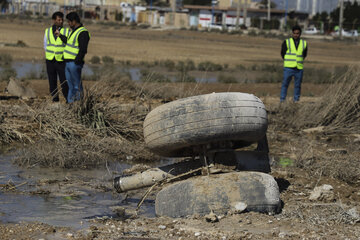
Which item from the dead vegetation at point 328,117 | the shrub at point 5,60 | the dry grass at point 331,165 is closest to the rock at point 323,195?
the dry grass at point 331,165

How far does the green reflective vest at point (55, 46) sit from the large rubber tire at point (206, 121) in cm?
609

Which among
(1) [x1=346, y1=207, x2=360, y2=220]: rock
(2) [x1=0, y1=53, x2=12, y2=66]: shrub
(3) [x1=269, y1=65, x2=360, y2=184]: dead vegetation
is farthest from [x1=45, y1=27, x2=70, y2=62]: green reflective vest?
(2) [x1=0, y1=53, x2=12, y2=66]: shrub

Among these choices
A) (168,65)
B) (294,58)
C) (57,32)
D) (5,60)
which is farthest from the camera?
(168,65)

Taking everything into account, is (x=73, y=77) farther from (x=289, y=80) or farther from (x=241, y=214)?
(x=241, y=214)

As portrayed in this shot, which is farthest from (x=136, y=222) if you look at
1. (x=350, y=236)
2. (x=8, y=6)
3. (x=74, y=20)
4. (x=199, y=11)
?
(x=8, y=6)

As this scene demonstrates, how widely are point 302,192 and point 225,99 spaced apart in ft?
5.93

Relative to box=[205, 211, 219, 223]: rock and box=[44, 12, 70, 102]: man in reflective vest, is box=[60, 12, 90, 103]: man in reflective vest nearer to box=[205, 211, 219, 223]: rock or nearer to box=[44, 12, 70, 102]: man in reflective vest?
box=[44, 12, 70, 102]: man in reflective vest

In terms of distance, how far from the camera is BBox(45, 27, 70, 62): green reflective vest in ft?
40.9

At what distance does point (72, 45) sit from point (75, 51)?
0.38ft

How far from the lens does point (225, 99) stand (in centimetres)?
662

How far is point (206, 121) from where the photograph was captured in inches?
257

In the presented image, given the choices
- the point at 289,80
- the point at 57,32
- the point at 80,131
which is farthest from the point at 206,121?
the point at 289,80

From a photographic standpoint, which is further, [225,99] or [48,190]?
[48,190]

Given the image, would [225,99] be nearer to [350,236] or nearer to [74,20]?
[350,236]
